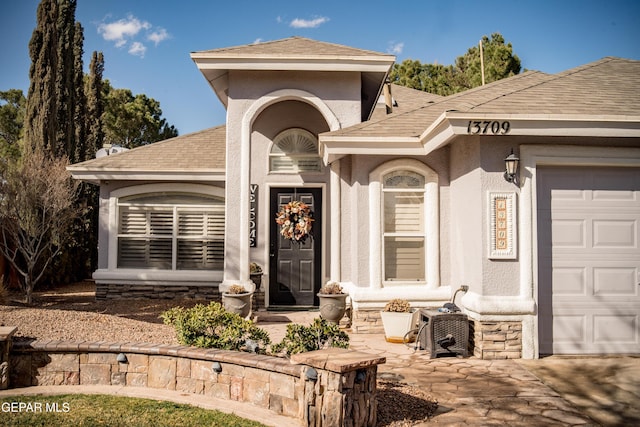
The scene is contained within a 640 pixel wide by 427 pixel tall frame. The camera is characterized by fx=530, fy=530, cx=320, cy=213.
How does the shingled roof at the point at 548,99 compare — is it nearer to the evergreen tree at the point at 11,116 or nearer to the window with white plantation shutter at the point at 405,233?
the window with white plantation shutter at the point at 405,233

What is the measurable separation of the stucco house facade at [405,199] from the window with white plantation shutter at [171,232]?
34 mm

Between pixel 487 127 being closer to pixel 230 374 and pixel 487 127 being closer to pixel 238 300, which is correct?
pixel 230 374

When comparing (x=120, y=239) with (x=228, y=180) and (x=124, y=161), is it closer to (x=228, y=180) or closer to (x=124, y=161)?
(x=124, y=161)

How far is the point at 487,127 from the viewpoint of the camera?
21.9ft

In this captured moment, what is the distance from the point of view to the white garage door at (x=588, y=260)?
703 cm

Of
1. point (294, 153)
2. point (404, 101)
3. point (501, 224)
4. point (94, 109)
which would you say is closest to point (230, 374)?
point (501, 224)

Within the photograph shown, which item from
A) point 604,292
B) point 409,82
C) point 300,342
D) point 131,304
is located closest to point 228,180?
point 131,304

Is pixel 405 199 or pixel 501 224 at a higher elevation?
pixel 405 199

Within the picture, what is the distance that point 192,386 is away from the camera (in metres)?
5.21

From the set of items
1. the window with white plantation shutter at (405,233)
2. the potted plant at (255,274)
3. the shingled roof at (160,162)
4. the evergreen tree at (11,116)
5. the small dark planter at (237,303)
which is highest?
the evergreen tree at (11,116)

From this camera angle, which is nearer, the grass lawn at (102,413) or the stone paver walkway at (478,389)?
the grass lawn at (102,413)

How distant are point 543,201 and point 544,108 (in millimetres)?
1225

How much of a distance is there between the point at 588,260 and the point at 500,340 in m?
1.62

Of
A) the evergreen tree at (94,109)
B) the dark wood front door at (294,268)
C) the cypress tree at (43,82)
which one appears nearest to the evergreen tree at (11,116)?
the evergreen tree at (94,109)
